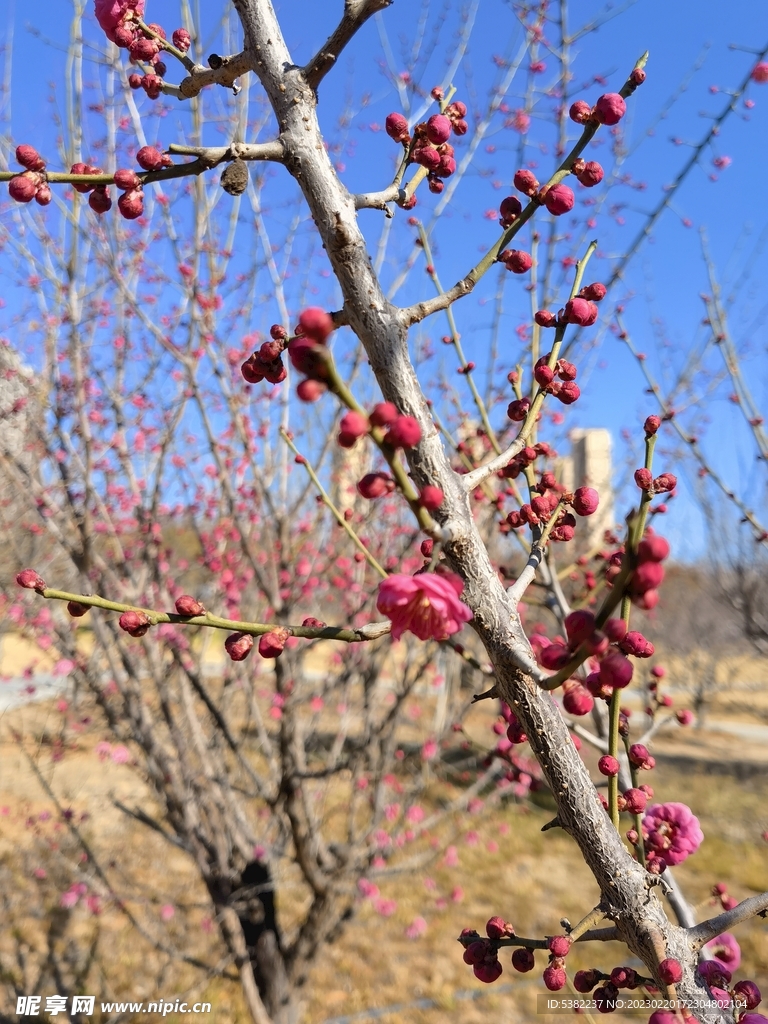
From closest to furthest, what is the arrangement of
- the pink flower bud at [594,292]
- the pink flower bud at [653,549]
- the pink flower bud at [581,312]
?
the pink flower bud at [653,549]
the pink flower bud at [581,312]
the pink flower bud at [594,292]

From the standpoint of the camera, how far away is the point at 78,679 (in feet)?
14.8

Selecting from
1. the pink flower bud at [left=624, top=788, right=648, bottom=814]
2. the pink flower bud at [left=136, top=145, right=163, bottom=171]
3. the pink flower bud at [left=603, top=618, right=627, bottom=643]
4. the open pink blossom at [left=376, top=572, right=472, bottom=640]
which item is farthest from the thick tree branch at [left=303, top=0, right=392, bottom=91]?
the pink flower bud at [left=624, top=788, right=648, bottom=814]

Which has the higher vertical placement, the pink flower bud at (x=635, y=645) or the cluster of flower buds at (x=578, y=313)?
the cluster of flower buds at (x=578, y=313)

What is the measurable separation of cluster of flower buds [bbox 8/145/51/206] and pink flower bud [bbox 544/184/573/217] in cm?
85

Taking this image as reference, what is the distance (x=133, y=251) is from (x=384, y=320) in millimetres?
4279

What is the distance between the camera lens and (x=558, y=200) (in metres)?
1.12

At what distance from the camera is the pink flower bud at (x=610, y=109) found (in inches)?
42.6

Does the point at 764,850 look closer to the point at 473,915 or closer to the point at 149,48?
the point at 473,915

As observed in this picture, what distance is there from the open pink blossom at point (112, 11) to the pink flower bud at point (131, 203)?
1.16ft

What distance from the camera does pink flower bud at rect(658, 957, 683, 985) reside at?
2.85 feet

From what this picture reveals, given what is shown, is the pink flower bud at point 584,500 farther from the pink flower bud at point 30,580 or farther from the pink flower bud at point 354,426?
the pink flower bud at point 30,580

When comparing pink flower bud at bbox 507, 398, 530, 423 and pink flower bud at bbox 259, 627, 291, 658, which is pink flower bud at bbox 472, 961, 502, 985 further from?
pink flower bud at bbox 507, 398, 530, 423

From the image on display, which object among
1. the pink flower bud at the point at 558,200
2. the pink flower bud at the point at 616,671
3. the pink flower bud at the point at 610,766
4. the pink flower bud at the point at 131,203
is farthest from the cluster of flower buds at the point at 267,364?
the pink flower bud at the point at 610,766

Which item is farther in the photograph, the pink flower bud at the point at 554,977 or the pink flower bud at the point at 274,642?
the pink flower bud at the point at 554,977
